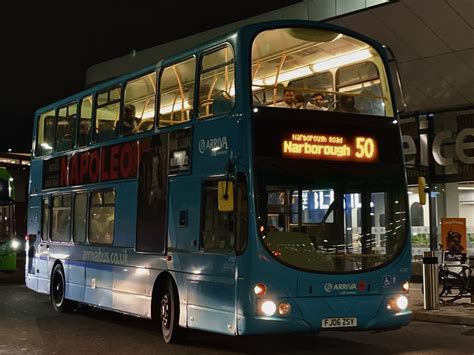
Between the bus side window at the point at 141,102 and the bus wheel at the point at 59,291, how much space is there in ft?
12.9

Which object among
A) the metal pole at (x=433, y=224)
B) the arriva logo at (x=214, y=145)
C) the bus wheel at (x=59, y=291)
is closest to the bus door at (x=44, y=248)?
the bus wheel at (x=59, y=291)

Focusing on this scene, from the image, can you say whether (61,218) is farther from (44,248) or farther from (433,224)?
(433,224)

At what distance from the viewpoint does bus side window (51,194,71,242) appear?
43.5ft

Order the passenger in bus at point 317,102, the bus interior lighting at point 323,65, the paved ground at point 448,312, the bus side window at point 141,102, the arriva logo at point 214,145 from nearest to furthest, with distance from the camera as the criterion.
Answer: the arriva logo at point 214,145
the passenger in bus at point 317,102
the bus interior lighting at point 323,65
the bus side window at point 141,102
the paved ground at point 448,312

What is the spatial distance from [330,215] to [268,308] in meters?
1.50

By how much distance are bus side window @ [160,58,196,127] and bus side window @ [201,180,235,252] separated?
124 cm

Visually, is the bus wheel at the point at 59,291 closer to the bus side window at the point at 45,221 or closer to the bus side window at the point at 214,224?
the bus side window at the point at 45,221

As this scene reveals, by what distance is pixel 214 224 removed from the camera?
880 centimetres

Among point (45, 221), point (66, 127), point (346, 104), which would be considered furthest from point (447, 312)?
point (45, 221)

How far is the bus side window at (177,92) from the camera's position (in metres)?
9.66

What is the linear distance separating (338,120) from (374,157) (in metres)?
0.69

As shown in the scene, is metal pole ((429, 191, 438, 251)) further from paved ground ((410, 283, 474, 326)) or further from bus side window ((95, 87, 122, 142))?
bus side window ((95, 87, 122, 142))

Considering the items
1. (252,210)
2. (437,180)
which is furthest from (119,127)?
(437,180)

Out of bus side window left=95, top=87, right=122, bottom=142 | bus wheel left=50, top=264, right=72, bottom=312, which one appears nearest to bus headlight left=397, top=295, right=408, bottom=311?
bus side window left=95, top=87, right=122, bottom=142
